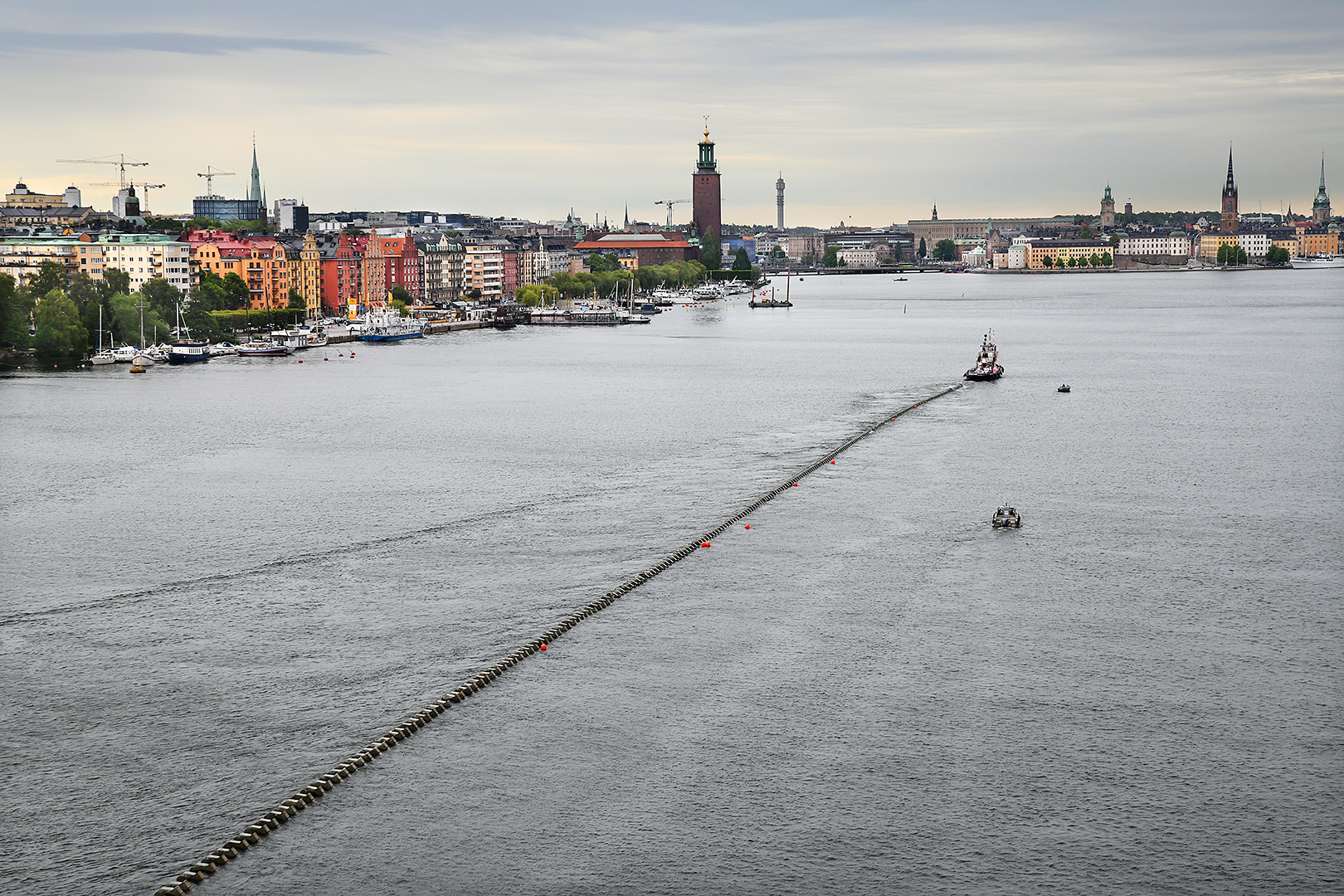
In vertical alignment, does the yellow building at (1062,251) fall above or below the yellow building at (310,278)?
above

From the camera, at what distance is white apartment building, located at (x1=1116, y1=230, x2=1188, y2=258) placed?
16025 centimetres

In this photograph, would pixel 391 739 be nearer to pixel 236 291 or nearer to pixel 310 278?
pixel 236 291

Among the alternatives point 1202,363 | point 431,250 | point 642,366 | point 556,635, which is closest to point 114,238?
point 431,250

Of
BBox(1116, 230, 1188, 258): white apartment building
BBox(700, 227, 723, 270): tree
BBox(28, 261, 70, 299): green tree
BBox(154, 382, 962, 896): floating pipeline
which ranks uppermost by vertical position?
BBox(1116, 230, 1188, 258): white apartment building

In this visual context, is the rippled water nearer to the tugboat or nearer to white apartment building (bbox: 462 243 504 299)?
the tugboat

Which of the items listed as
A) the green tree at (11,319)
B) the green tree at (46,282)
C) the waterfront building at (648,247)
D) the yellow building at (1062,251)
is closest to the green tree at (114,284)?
the green tree at (46,282)

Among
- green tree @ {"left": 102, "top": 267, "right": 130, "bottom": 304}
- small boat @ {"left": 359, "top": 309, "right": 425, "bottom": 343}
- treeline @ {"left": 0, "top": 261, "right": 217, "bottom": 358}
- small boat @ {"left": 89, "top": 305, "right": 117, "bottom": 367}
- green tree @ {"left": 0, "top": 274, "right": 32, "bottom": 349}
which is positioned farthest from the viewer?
small boat @ {"left": 359, "top": 309, "right": 425, "bottom": 343}

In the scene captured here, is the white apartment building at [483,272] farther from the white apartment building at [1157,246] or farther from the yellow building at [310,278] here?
the white apartment building at [1157,246]

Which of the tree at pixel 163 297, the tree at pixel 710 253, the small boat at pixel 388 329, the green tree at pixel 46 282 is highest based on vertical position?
the tree at pixel 710 253

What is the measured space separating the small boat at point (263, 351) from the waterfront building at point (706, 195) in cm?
7704

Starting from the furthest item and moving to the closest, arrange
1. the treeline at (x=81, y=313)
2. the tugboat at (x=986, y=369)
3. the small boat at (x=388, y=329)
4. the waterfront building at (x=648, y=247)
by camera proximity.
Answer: the waterfront building at (x=648, y=247) < the small boat at (x=388, y=329) < the treeline at (x=81, y=313) < the tugboat at (x=986, y=369)

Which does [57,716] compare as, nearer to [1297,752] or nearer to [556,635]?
[556,635]

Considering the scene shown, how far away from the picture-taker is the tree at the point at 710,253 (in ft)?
382

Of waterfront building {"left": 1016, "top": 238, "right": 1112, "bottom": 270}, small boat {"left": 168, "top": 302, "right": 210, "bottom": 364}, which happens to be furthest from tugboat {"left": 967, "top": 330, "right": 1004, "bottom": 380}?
waterfront building {"left": 1016, "top": 238, "right": 1112, "bottom": 270}
